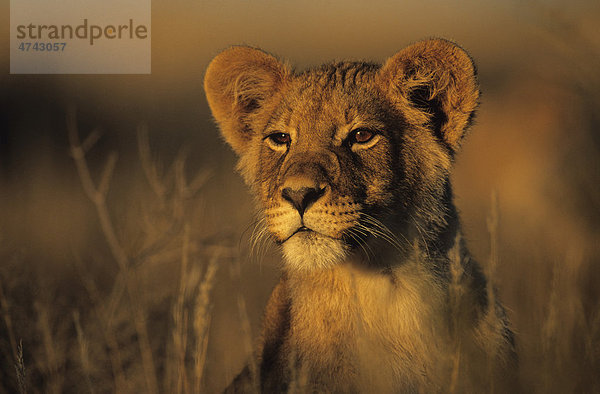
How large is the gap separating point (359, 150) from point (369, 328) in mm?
1008

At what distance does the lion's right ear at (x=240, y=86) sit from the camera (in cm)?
529

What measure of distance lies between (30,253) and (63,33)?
116 inches

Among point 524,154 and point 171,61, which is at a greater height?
point 171,61

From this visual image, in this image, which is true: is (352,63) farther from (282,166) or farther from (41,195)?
(41,195)

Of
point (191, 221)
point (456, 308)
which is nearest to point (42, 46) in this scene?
point (191, 221)

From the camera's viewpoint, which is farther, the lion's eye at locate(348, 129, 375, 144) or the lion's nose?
the lion's eye at locate(348, 129, 375, 144)

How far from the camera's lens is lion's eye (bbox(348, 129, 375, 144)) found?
4.57 meters

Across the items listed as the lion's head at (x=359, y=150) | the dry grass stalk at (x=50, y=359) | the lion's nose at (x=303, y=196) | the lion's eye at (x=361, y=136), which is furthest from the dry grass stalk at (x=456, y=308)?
the dry grass stalk at (x=50, y=359)

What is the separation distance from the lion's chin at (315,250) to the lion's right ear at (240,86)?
4.85 feet

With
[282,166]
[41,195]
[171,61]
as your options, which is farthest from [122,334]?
[171,61]

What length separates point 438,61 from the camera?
467 cm

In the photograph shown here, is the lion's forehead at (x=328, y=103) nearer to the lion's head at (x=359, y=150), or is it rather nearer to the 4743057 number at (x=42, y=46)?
the lion's head at (x=359, y=150)

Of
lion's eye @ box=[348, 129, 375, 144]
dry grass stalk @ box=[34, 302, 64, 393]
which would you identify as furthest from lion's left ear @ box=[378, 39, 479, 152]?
dry grass stalk @ box=[34, 302, 64, 393]

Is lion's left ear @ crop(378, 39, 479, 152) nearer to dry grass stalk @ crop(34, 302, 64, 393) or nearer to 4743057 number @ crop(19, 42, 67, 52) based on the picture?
dry grass stalk @ crop(34, 302, 64, 393)
